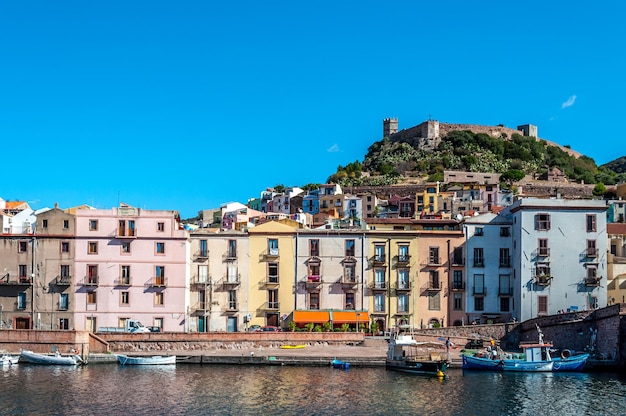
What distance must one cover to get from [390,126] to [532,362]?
133509 mm

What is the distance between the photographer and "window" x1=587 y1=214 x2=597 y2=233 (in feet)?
238

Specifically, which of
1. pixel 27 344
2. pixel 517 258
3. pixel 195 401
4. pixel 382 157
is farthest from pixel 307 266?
pixel 382 157

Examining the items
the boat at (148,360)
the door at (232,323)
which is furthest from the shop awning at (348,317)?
the boat at (148,360)

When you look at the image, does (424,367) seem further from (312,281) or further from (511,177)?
(511,177)

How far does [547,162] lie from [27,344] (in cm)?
12984

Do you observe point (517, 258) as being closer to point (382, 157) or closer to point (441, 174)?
point (441, 174)

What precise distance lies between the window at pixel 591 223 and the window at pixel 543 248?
3.76 m

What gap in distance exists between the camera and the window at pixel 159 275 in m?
72.7

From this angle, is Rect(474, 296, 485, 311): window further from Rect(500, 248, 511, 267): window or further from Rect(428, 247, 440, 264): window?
Rect(428, 247, 440, 264): window

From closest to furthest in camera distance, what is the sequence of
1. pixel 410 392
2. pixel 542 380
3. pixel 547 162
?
pixel 410 392
pixel 542 380
pixel 547 162

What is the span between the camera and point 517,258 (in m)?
73.2

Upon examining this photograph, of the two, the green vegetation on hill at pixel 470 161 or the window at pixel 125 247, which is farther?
the green vegetation on hill at pixel 470 161

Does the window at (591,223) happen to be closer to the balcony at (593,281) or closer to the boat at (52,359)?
the balcony at (593,281)

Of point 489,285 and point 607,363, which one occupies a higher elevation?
point 489,285
